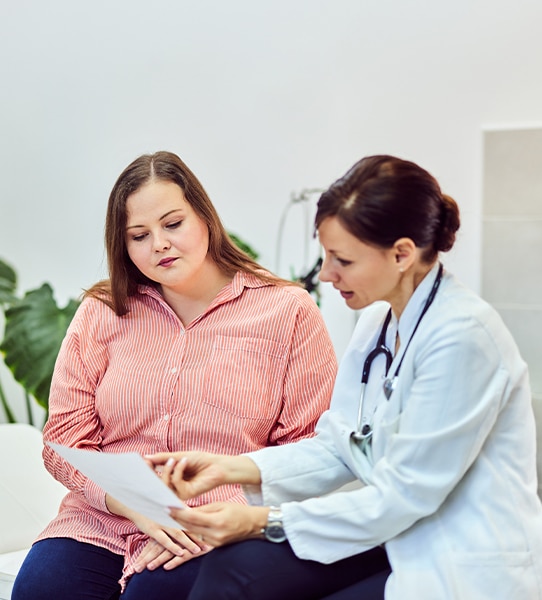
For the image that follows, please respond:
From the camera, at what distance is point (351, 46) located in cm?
321

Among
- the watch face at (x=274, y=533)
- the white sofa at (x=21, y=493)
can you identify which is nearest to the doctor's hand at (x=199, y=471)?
the watch face at (x=274, y=533)

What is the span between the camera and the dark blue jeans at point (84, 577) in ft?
5.46

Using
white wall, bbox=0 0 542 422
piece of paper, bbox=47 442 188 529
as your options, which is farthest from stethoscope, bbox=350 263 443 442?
white wall, bbox=0 0 542 422

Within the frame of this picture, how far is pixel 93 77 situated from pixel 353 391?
7.67 feet

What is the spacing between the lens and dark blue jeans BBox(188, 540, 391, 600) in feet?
4.44

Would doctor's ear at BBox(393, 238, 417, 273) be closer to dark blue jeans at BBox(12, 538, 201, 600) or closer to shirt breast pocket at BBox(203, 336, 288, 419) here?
shirt breast pocket at BBox(203, 336, 288, 419)

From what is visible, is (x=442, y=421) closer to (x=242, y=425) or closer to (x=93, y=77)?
(x=242, y=425)

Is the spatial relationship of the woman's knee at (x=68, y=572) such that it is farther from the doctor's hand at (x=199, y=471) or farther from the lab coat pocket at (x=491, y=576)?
the lab coat pocket at (x=491, y=576)

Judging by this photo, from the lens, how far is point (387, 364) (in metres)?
1.51

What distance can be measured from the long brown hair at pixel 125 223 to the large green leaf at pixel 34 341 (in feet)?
3.29

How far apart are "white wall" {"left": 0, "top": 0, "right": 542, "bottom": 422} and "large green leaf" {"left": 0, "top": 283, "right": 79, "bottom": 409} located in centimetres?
37

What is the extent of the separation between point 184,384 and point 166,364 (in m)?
0.07

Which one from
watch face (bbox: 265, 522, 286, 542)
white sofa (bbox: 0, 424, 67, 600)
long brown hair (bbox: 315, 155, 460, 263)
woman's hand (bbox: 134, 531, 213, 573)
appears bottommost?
white sofa (bbox: 0, 424, 67, 600)

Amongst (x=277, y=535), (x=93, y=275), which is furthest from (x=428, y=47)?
(x=277, y=535)
